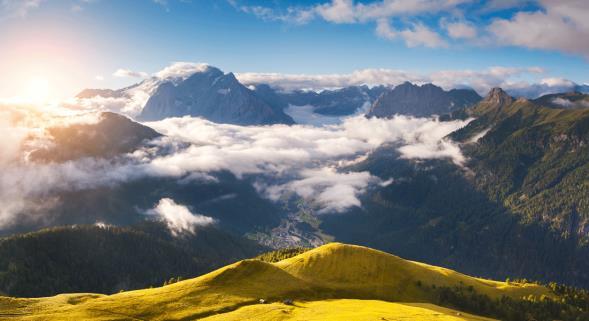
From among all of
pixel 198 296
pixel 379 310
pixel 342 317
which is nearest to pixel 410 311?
pixel 379 310

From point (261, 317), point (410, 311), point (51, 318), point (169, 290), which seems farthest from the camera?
Answer: point (169, 290)

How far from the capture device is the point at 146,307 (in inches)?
6875

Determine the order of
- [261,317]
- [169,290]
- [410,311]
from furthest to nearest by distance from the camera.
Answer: [169,290] < [410,311] < [261,317]

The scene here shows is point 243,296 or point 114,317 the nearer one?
point 114,317

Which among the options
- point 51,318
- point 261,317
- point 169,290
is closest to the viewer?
point 51,318

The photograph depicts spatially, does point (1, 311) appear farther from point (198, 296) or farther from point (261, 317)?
point (261, 317)

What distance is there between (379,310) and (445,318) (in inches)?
976

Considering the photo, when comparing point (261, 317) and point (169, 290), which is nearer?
point (261, 317)

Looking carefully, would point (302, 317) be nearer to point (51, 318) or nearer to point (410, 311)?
A: point (410, 311)

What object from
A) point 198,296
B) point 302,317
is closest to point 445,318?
point 302,317

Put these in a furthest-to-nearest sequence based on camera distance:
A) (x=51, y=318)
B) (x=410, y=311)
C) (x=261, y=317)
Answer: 1. (x=410, y=311)
2. (x=261, y=317)
3. (x=51, y=318)

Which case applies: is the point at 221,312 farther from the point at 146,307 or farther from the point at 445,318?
the point at 445,318

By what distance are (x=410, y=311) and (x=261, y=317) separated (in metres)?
56.6

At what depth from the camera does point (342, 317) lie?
164 meters
